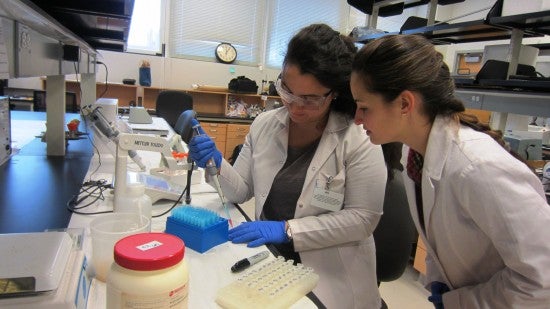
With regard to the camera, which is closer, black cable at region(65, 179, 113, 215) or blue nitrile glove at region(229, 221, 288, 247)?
blue nitrile glove at region(229, 221, 288, 247)

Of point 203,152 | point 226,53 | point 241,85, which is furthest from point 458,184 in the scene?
point 226,53

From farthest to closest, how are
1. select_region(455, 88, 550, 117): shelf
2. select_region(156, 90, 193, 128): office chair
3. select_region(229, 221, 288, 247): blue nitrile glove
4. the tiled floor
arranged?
select_region(156, 90, 193, 128): office chair, the tiled floor, select_region(455, 88, 550, 117): shelf, select_region(229, 221, 288, 247): blue nitrile glove

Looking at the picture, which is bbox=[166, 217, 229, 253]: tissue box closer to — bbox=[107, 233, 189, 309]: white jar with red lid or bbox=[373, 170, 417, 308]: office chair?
bbox=[107, 233, 189, 309]: white jar with red lid

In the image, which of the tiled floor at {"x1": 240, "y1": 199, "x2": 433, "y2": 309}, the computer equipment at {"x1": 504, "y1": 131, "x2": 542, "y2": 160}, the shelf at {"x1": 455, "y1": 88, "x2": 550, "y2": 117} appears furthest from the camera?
the computer equipment at {"x1": 504, "y1": 131, "x2": 542, "y2": 160}

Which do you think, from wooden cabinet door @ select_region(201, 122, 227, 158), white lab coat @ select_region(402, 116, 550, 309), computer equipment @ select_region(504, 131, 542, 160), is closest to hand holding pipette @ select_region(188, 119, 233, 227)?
white lab coat @ select_region(402, 116, 550, 309)

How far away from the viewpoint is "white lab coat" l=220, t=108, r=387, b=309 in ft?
4.08

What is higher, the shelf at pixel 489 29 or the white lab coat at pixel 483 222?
the shelf at pixel 489 29

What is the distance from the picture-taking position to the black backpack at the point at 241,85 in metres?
5.20

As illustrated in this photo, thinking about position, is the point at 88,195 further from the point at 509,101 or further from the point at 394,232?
the point at 509,101

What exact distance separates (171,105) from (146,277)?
4324mm

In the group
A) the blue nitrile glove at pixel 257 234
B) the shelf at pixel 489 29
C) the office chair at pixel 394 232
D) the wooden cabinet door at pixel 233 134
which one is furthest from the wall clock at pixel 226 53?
the blue nitrile glove at pixel 257 234

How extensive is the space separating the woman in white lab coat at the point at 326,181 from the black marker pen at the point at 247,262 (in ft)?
0.42

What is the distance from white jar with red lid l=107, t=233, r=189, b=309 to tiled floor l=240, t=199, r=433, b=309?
1.86 m

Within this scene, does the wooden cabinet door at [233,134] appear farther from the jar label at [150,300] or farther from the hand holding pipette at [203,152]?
the jar label at [150,300]
